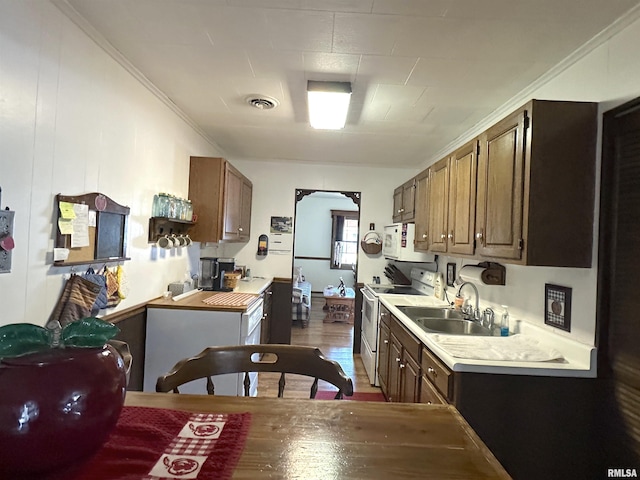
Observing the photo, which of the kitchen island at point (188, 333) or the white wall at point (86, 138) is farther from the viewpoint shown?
the kitchen island at point (188, 333)

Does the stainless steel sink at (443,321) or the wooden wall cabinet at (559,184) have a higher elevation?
the wooden wall cabinet at (559,184)

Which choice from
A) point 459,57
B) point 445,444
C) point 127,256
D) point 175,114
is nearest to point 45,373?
point 445,444

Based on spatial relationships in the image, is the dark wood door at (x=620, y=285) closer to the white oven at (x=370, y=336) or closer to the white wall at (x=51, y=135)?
the white oven at (x=370, y=336)

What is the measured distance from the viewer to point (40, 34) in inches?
59.2

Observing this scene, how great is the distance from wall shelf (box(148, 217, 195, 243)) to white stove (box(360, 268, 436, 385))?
1.98 metres

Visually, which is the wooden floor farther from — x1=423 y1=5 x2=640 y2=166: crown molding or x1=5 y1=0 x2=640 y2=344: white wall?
x1=423 y1=5 x2=640 y2=166: crown molding

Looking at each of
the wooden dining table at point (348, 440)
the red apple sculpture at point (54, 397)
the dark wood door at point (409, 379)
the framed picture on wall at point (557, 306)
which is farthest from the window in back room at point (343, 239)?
the red apple sculpture at point (54, 397)

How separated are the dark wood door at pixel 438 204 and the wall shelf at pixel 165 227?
211cm

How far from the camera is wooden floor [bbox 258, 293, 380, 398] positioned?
344 cm

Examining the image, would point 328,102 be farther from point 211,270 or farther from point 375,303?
point 211,270

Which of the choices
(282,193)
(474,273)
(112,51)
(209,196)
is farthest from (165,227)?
(474,273)

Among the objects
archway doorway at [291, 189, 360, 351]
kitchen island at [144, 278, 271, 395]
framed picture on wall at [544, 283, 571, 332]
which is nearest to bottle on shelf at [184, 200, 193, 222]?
kitchen island at [144, 278, 271, 395]

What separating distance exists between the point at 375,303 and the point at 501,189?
2002mm

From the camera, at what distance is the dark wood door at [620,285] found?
1.54 metres
